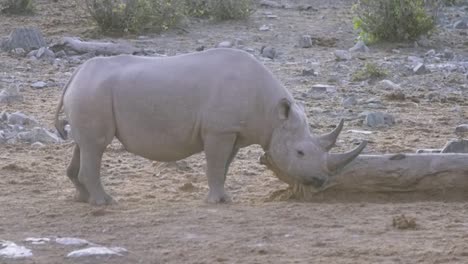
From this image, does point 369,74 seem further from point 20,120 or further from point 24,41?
point 24,41

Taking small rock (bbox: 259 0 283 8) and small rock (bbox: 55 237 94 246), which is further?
small rock (bbox: 259 0 283 8)

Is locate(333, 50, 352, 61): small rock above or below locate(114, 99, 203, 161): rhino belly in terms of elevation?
below

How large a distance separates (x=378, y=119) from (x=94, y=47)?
5.43m

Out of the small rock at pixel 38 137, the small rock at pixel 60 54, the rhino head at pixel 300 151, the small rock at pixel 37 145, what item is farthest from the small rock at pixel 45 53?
the rhino head at pixel 300 151

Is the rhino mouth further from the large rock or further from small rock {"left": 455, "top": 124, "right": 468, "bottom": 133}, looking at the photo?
the large rock

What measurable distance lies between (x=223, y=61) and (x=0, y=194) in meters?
1.94

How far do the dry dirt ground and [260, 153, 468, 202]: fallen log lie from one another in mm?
136

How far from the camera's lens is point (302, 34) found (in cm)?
1791

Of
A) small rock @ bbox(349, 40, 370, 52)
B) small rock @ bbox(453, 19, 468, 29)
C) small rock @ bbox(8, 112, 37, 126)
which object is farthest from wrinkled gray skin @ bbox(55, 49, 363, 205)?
small rock @ bbox(453, 19, 468, 29)

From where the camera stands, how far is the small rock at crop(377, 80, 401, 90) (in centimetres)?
1336

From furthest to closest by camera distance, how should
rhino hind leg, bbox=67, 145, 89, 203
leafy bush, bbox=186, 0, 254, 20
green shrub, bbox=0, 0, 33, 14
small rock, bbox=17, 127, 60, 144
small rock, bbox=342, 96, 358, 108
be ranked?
green shrub, bbox=0, 0, 33, 14 < leafy bush, bbox=186, 0, 254, 20 < small rock, bbox=342, 96, 358, 108 < small rock, bbox=17, 127, 60, 144 < rhino hind leg, bbox=67, 145, 89, 203

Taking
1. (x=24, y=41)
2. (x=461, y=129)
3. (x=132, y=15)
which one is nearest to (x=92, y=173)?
(x=461, y=129)

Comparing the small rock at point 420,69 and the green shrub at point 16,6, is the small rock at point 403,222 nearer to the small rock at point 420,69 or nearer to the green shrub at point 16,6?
the small rock at point 420,69

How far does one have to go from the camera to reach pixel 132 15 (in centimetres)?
1770
